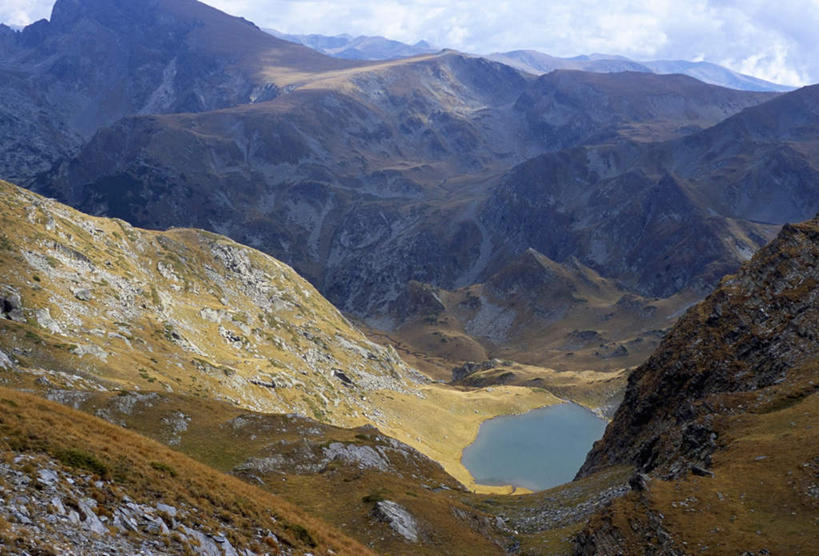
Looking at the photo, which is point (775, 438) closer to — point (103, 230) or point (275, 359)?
point (275, 359)

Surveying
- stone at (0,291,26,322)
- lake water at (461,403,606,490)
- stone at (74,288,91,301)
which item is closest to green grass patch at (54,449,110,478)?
stone at (0,291,26,322)

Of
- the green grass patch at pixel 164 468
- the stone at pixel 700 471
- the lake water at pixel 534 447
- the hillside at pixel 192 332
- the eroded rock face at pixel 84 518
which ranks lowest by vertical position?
the lake water at pixel 534 447

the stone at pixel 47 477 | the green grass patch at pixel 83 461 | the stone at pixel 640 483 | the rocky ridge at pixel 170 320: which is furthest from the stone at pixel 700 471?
the rocky ridge at pixel 170 320

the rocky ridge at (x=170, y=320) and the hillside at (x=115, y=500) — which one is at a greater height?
the hillside at (x=115, y=500)

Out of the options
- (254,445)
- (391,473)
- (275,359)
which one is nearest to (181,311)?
(275,359)

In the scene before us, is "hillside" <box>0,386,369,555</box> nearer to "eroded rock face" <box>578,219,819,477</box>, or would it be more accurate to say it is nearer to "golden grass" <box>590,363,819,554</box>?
"golden grass" <box>590,363,819,554</box>

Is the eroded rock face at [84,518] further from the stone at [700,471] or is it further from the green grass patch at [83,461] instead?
the stone at [700,471]
